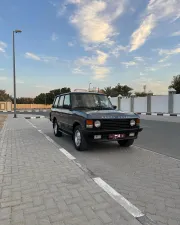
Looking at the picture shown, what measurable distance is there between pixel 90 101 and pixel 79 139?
1679 millimetres

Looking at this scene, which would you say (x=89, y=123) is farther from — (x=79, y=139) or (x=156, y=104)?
(x=156, y=104)

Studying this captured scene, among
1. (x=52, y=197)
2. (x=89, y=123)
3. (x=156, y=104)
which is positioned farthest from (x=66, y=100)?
(x=156, y=104)

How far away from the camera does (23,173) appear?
4.49m

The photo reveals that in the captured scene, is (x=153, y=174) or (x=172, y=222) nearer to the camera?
(x=172, y=222)

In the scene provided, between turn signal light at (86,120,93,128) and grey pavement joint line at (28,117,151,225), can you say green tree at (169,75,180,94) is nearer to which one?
turn signal light at (86,120,93,128)

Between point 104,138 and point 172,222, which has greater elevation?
point 104,138

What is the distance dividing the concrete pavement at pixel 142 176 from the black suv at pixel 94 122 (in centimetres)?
48

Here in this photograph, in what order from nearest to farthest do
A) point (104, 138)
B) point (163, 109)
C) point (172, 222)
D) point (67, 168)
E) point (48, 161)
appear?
point (172, 222)
point (67, 168)
point (48, 161)
point (104, 138)
point (163, 109)

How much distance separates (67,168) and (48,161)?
2.69 feet

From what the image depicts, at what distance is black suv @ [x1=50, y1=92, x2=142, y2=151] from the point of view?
602 centimetres

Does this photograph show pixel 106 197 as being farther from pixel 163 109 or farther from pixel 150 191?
pixel 163 109

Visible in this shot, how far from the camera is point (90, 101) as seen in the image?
7.57m

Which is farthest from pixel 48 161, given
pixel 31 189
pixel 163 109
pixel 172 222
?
pixel 163 109

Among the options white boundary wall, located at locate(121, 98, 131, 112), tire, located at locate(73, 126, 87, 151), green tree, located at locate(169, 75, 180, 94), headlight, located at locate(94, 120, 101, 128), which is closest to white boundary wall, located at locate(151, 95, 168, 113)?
white boundary wall, located at locate(121, 98, 131, 112)
